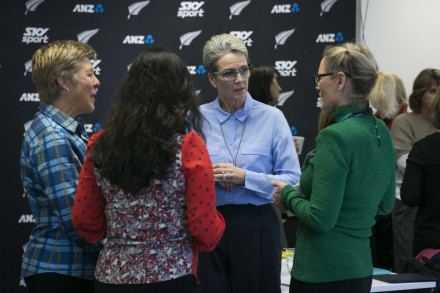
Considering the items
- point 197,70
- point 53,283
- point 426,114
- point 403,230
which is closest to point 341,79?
point 53,283

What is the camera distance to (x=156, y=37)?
5445 millimetres

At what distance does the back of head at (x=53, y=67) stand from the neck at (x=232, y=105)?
0.75 meters

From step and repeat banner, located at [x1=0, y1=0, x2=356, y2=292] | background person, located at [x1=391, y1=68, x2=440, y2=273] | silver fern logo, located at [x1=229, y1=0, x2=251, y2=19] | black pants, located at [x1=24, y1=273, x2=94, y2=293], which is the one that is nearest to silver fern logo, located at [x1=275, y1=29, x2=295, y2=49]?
step and repeat banner, located at [x1=0, y1=0, x2=356, y2=292]

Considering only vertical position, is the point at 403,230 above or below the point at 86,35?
below

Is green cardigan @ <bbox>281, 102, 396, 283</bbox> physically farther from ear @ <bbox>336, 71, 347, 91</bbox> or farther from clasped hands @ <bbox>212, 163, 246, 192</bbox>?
clasped hands @ <bbox>212, 163, 246, 192</bbox>

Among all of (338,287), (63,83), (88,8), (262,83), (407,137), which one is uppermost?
(88,8)

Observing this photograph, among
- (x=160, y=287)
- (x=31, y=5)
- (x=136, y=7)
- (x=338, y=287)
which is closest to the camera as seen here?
(x=160, y=287)

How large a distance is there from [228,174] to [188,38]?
330 centimetres

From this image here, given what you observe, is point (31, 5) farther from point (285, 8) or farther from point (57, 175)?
point (57, 175)

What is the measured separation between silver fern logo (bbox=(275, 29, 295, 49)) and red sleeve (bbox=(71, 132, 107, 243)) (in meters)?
3.93

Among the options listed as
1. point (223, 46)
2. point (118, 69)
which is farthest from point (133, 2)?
point (223, 46)

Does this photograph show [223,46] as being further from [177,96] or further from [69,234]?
[69,234]

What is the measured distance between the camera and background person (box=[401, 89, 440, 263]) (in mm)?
2875

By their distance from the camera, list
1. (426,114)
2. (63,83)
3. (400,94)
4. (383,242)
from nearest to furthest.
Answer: (63,83) → (426,114) → (400,94) → (383,242)
